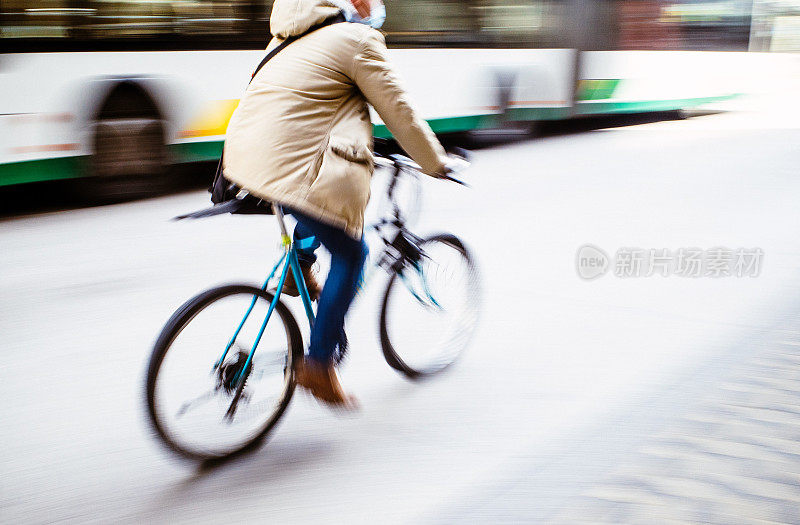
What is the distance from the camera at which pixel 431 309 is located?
3844mm

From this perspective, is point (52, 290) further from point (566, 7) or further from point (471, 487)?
point (566, 7)

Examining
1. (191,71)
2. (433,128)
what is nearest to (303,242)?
(191,71)

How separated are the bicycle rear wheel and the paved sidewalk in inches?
45.4

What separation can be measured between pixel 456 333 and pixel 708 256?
2804 millimetres

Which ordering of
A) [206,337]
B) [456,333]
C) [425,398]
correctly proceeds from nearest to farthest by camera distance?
[206,337]
[425,398]
[456,333]

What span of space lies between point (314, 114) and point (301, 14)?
1.08 feet

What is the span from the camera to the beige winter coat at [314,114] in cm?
278

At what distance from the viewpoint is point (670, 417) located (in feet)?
11.3

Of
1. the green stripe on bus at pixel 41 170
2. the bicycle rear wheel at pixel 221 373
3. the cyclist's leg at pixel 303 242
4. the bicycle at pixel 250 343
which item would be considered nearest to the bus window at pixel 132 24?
the green stripe on bus at pixel 41 170

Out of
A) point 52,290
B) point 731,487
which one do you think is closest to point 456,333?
point 731,487

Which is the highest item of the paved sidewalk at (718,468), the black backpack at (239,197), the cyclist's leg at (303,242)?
the black backpack at (239,197)

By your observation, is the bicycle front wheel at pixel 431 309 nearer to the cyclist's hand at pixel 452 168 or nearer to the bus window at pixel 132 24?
the cyclist's hand at pixel 452 168
